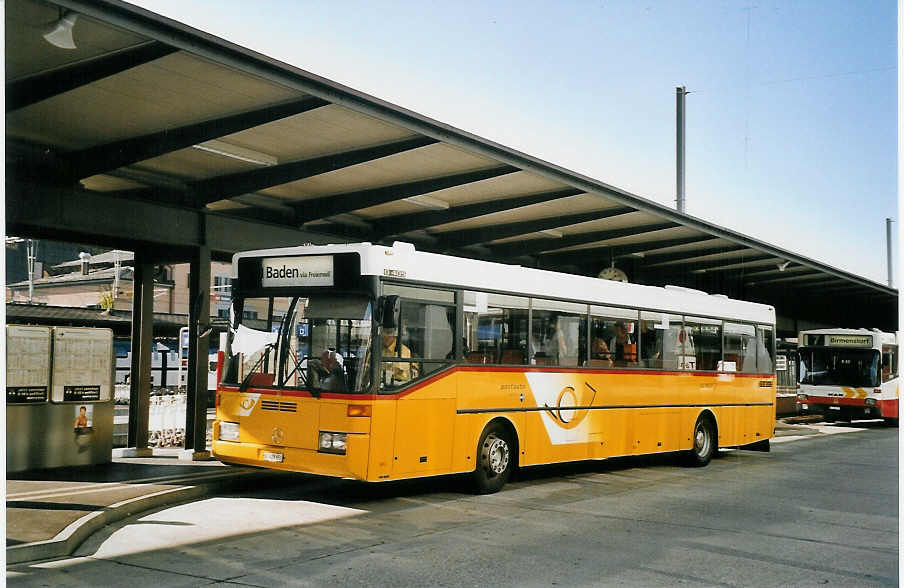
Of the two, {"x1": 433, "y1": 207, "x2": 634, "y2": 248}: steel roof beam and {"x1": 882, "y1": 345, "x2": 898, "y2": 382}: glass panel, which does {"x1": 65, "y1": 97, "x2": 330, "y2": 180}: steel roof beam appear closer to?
{"x1": 433, "y1": 207, "x2": 634, "y2": 248}: steel roof beam

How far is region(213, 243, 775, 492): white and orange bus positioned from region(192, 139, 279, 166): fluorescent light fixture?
5.94 feet

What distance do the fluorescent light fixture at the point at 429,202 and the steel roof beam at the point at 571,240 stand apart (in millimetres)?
4010

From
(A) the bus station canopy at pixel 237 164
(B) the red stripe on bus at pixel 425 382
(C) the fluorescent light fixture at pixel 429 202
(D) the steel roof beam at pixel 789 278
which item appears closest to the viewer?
(A) the bus station canopy at pixel 237 164

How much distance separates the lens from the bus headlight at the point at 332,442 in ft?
33.7

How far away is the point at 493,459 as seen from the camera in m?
12.1

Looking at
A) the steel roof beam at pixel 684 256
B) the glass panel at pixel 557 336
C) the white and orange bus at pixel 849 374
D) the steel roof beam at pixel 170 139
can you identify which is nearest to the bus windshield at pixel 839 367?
the white and orange bus at pixel 849 374

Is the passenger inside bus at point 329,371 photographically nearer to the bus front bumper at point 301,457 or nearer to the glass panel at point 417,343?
the glass panel at point 417,343

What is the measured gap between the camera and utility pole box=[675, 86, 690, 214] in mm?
24000

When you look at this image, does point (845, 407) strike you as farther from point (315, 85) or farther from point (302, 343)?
point (315, 85)

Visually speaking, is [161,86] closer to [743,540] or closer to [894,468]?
[743,540]

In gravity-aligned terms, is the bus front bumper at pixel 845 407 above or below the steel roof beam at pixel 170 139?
below

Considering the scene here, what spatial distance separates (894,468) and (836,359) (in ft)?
51.0

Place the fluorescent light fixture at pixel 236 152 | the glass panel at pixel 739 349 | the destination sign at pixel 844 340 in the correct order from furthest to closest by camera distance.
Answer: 1. the destination sign at pixel 844 340
2. the glass panel at pixel 739 349
3. the fluorescent light fixture at pixel 236 152

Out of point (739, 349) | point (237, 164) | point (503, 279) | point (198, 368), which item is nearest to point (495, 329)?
point (503, 279)
